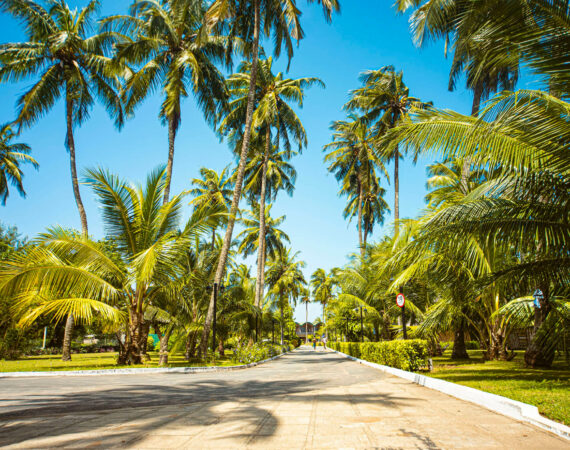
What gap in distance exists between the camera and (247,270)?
4944 cm

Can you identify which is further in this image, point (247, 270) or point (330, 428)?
point (247, 270)

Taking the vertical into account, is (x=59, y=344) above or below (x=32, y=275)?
below

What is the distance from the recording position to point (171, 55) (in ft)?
65.0

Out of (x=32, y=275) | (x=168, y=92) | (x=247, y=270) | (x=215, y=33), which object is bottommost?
(x=32, y=275)

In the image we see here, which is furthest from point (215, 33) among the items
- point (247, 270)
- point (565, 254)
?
point (247, 270)

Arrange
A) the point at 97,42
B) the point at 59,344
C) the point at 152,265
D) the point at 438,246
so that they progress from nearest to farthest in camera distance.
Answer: the point at 438,246, the point at 152,265, the point at 97,42, the point at 59,344

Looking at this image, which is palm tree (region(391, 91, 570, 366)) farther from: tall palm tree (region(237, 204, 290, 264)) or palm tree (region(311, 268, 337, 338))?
palm tree (region(311, 268, 337, 338))

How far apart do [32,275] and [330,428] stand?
9642 millimetres

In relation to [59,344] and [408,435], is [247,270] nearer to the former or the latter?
[59,344]

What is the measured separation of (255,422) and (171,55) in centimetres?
1977

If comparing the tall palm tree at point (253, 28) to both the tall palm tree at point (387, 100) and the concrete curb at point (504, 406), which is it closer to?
the tall palm tree at point (387, 100)

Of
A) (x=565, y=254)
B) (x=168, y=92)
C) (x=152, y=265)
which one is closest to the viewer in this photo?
(x=565, y=254)

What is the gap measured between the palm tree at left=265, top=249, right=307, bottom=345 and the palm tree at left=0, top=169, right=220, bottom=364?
28.8 m

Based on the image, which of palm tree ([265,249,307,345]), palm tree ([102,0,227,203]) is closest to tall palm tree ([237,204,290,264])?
palm tree ([265,249,307,345])
